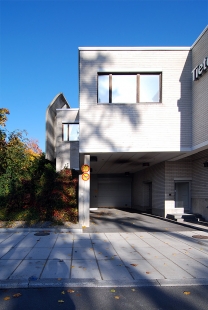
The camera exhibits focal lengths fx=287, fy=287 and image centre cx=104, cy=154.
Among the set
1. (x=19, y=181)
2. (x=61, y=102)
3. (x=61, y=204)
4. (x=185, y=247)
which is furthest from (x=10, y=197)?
(x=61, y=102)

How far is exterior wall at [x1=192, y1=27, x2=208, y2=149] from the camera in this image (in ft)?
34.4

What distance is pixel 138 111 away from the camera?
11.6 meters

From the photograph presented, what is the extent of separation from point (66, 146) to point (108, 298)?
44.6 ft

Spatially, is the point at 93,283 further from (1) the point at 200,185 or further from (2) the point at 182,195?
(2) the point at 182,195

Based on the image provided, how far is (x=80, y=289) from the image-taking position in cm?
503

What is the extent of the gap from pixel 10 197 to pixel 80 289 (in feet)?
25.4

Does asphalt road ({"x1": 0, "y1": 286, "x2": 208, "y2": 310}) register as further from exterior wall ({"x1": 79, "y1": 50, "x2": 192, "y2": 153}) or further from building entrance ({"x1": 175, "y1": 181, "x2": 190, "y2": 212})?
building entrance ({"x1": 175, "y1": 181, "x2": 190, "y2": 212})

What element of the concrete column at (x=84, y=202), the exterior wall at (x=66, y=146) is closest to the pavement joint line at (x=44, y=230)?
the concrete column at (x=84, y=202)

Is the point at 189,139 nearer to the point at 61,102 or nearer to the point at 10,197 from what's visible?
the point at 10,197

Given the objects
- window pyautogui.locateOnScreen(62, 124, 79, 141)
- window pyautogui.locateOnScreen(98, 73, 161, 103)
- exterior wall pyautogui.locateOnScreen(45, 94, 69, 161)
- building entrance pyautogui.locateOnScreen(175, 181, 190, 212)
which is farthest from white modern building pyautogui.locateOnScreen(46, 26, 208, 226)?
window pyautogui.locateOnScreen(62, 124, 79, 141)

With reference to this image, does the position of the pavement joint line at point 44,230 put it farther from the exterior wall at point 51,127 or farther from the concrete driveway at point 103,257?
the exterior wall at point 51,127

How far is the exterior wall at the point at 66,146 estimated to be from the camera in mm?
17422

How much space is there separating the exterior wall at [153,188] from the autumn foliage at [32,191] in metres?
4.98

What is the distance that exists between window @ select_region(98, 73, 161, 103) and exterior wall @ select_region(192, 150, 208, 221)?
3.68 m
